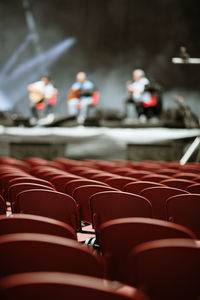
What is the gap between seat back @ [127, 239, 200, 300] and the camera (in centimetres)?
143

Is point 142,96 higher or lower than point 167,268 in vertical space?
higher

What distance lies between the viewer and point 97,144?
28.4 ft

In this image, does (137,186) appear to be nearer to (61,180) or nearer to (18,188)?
(61,180)

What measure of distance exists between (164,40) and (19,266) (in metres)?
13.5

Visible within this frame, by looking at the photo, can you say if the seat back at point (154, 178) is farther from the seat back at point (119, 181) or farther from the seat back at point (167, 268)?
the seat back at point (167, 268)

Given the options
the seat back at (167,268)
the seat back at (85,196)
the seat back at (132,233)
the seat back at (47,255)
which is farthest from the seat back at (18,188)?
the seat back at (167,268)

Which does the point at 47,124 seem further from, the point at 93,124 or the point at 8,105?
the point at 8,105

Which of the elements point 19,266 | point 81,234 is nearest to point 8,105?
point 81,234

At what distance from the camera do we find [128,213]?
2590 millimetres

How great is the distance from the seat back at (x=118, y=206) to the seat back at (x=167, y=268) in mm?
1005

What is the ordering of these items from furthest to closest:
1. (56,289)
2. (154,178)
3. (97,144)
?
(97,144)
(154,178)
(56,289)

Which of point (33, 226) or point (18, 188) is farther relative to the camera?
point (18, 188)

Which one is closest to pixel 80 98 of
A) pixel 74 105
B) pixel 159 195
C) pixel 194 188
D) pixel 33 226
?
pixel 74 105

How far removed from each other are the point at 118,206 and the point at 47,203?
50 cm
